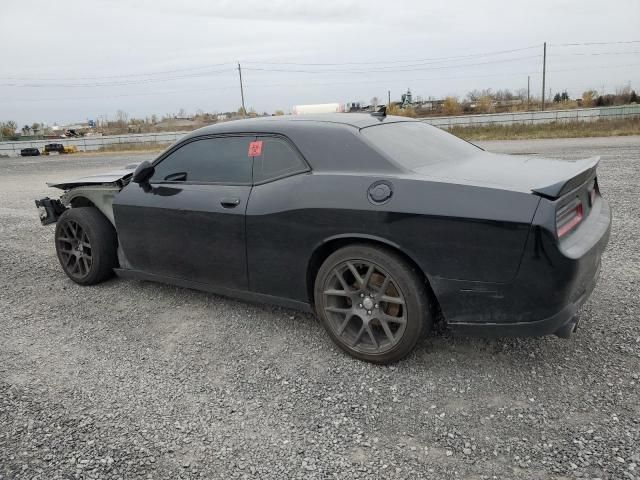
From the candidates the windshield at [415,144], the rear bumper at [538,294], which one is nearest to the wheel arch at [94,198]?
the windshield at [415,144]

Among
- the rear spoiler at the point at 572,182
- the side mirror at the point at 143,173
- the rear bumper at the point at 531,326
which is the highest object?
the side mirror at the point at 143,173

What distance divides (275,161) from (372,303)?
1200 millimetres

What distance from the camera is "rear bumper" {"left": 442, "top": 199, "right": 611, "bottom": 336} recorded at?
2.50m

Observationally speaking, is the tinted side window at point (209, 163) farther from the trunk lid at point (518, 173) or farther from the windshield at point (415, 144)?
the trunk lid at point (518, 173)

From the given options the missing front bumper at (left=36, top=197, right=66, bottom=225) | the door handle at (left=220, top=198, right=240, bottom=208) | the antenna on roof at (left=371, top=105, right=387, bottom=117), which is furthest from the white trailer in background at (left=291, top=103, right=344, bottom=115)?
the missing front bumper at (left=36, top=197, right=66, bottom=225)

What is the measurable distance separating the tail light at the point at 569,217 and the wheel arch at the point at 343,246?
741mm

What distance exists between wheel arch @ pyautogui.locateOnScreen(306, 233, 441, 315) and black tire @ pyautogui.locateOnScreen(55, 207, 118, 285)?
7.58 feet

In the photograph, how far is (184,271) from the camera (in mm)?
3947

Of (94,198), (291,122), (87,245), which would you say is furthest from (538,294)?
(94,198)

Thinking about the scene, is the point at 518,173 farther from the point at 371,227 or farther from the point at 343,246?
the point at 343,246

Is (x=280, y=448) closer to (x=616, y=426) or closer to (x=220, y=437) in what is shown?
(x=220, y=437)

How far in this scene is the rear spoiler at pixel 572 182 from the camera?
8.25 ft

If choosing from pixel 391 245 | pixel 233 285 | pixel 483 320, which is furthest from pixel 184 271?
A: pixel 483 320

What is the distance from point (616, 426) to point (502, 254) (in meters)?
0.99
